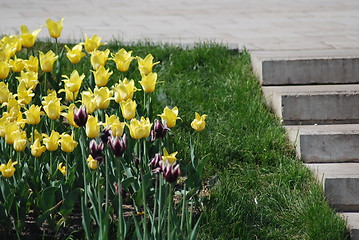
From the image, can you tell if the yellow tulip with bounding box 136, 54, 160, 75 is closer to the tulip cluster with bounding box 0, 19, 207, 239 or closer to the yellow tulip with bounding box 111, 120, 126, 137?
the tulip cluster with bounding box 0, 19, 207, 239

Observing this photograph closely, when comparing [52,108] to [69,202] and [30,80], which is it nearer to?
[69,202]

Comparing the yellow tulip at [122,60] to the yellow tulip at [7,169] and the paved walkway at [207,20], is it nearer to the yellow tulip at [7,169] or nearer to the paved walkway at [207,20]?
the yellow tulip at [7,169]

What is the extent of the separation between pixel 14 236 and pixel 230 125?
190 cm

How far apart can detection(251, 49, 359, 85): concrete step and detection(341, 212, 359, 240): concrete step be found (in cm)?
148

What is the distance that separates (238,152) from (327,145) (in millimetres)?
634

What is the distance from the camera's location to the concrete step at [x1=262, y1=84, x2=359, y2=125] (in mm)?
5570

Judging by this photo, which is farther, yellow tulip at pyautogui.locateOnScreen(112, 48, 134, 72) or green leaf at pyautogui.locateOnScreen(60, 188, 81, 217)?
yellow tulip at pyautogui.locateOnScreen(112, 48, 134, 72)

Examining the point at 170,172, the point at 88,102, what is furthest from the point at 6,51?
the point at 170,172

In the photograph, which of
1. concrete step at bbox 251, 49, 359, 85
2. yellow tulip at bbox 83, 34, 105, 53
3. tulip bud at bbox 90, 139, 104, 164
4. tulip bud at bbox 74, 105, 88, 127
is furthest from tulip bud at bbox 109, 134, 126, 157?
concrete step at bbox 251, 49, 359, 85

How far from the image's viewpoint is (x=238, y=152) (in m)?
5.12

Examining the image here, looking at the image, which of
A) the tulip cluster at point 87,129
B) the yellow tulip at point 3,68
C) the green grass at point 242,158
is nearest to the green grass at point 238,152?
the green grass at point 242,158

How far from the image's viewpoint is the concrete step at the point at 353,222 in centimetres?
450

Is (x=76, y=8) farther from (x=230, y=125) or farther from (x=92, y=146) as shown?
(x=92, y=146)

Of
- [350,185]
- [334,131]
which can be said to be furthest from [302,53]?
[350,185]
